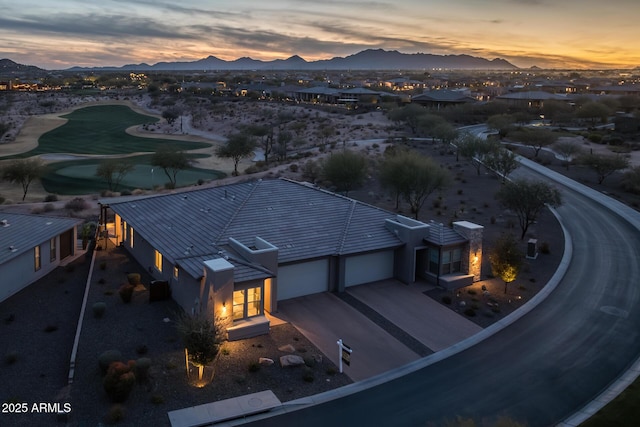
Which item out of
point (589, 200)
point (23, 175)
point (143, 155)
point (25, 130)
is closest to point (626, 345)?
point (589, 200)

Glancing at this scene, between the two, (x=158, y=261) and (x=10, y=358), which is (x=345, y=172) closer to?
(x=158, y=261)

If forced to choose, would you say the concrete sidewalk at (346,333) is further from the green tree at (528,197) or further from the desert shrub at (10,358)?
the green tree at (528,197)

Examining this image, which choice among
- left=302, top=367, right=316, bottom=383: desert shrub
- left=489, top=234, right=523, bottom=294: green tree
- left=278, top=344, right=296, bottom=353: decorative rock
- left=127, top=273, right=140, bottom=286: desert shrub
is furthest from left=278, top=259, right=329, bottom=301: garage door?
left=489, top=234, right=523, bottom=294: green tree

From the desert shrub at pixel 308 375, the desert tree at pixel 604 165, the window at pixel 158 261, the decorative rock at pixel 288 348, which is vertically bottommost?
the desert shrub at pixel 308 375

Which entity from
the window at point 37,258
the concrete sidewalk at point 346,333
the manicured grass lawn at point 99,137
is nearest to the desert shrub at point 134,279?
the window at point 37,258

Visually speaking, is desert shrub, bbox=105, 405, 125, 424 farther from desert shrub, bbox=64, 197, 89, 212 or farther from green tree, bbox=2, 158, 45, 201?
green tree, bbox=2, 158, 45, 201

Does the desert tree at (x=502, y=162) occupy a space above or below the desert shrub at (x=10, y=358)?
above

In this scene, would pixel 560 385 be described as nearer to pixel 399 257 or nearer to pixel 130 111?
pixel 399 257
